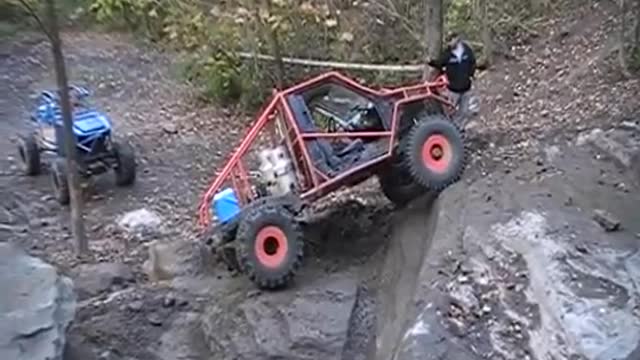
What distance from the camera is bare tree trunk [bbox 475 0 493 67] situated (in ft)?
38.3

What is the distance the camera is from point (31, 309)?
632 centimetres

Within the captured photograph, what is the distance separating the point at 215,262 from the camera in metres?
7.97

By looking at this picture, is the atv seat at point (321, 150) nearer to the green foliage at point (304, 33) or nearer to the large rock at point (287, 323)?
the large rock at point (287, 323)

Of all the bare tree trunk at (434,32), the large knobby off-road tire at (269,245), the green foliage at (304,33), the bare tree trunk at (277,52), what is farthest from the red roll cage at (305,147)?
the bare tree trunk at (277,52)

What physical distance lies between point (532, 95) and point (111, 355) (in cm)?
479

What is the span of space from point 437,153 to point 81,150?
4.42 meters

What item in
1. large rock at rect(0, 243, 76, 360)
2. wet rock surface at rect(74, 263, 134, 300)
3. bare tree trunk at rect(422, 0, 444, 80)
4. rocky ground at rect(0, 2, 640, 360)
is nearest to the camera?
rocky ground at rect(0, 2, 640, 360)

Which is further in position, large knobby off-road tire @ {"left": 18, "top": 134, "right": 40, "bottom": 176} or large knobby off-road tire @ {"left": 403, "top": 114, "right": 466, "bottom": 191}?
large knobby off-road tire @ {"left": 18, "top": 134, "right": 40, "bottom": 176}

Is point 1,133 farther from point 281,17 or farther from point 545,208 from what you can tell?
point 545,208

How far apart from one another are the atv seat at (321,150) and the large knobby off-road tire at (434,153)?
0.37m

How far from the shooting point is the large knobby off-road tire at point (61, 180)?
10.3 meters

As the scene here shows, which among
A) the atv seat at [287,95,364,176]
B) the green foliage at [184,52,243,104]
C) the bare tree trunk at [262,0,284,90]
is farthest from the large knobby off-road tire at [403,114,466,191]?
the green foliage at [184,52,243,104]

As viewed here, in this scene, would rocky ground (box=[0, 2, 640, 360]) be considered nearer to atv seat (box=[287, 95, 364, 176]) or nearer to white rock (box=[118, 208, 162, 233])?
white rock (box=[118, 208, 162, 233])

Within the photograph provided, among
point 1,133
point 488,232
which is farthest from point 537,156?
point 1,133
